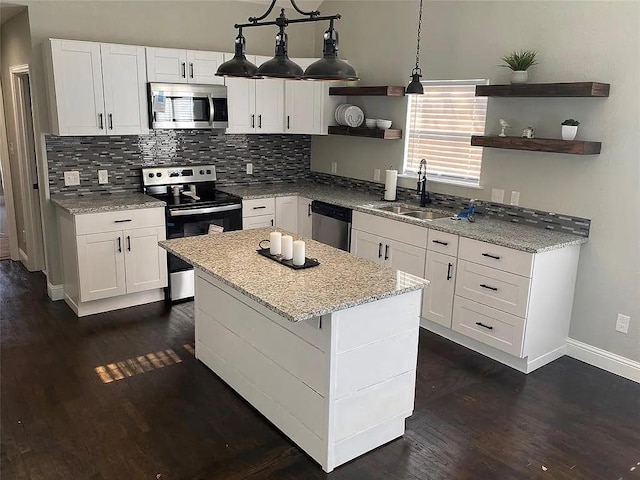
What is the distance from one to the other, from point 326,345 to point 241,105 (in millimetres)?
3299

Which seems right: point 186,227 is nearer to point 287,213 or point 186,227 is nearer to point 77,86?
point 287,213

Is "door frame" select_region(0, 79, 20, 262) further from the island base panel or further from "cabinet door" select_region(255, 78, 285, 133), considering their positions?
the island base panel

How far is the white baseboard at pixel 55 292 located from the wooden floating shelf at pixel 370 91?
Answer: 10.3 feet

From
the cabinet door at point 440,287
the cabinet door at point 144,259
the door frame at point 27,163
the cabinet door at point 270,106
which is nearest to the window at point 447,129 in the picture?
the cabinet door at point 440,287

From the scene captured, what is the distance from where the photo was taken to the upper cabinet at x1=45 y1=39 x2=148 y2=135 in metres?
4.18

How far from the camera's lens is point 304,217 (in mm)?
5332

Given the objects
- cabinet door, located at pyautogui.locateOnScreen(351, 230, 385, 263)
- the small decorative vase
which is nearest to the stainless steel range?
cabinet door, located at pyautogui.locateOnScreen(351, 230, 385, 263)

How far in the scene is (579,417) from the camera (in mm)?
3143

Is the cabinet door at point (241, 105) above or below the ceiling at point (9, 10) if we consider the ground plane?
below

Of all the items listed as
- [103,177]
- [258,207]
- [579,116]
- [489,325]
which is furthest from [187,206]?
[579,116]

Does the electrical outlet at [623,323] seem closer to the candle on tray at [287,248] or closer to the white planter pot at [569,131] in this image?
the white planter pot at [569,131]

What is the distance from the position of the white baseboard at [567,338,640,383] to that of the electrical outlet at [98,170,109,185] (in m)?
4.01

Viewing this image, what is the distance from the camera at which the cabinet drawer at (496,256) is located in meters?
3.46

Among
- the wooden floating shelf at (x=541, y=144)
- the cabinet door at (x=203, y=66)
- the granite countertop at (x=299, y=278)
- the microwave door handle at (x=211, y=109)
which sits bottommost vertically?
the granite countertop at (x=299, y=278)
